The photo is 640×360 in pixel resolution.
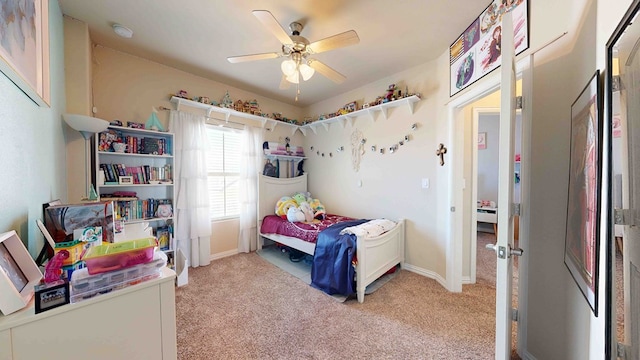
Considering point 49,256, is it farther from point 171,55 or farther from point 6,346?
point 171,55

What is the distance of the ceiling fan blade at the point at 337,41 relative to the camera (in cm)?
162

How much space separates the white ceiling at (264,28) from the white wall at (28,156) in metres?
0.53

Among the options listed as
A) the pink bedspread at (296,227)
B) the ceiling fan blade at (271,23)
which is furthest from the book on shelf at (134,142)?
the ceiling fan blade at (271,23)

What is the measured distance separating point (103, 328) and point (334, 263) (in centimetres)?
184

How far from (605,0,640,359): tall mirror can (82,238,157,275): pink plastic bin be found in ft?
5.30

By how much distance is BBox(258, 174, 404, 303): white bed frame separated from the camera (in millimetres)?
2250

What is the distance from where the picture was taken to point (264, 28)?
208cm

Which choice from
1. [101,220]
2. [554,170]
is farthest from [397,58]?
[101,220]

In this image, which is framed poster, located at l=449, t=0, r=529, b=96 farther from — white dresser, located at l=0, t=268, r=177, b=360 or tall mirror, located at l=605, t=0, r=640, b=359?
white dresser, located at l=0, t=268, r=177, b=360

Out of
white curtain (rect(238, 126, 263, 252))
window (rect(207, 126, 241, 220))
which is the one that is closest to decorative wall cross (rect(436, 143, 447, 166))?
white curtain (rect(238, 126, 263, 252))

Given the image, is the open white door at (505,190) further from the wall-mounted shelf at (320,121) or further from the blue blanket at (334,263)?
the wall-mounted shelf at (320,121)

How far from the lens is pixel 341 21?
198 cm

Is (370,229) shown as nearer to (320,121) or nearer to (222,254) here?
(320,121)

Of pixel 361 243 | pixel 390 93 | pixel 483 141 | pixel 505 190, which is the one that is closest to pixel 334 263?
pixel 361 243
